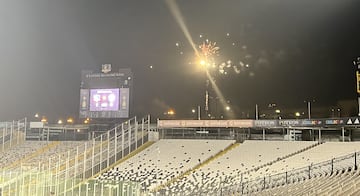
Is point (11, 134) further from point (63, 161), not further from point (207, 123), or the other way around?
point (207, 123)

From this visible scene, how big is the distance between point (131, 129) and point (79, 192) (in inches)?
545

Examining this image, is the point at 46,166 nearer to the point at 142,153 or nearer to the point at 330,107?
the point at 142,153

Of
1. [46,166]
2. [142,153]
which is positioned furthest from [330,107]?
[46,166]

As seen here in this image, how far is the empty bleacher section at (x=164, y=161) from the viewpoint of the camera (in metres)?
23.8

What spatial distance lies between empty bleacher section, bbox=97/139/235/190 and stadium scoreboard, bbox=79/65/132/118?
10.8ft

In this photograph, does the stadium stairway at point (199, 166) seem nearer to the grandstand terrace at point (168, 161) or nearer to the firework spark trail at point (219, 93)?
the grandstand terrace at point (168, 161)

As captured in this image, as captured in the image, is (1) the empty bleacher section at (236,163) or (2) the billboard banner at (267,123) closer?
(1) the empty bleacher section at (236,163)

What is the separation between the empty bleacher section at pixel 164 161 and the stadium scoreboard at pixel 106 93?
3294mm

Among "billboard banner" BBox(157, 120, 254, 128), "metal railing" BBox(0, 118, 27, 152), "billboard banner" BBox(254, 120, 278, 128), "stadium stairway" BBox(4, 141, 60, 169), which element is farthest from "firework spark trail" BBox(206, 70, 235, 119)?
"metal railing" BBox(0, 118, 27, 152)

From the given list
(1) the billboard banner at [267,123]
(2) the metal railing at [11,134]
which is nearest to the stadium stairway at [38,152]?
(2) the metal railing at [11,134]

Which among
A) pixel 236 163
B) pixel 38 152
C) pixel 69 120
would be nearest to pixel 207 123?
pixel 236 163

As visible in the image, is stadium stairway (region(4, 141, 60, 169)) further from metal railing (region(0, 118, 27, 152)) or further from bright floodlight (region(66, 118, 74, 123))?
bright floodlight (region(66, 118, 74, 123))

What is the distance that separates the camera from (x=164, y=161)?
86.3 feet

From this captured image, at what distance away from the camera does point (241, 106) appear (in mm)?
37969
